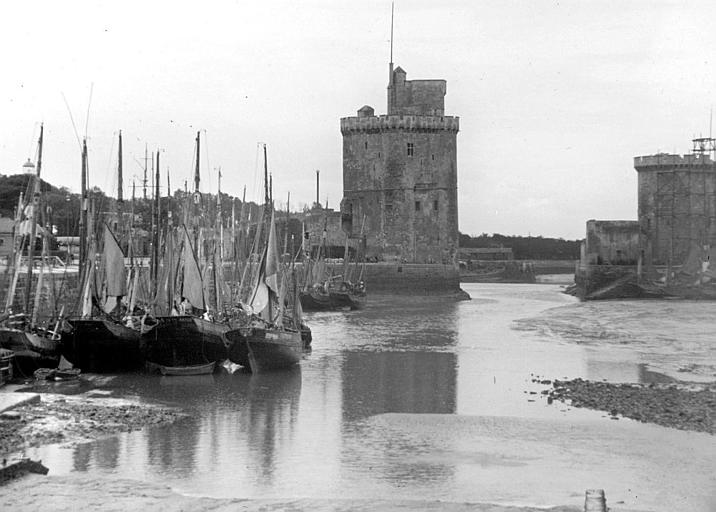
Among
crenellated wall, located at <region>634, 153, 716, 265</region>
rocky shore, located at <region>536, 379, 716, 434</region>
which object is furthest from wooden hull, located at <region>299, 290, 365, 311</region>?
rocky shore, located at <region>536, 379, 716, 434</region>

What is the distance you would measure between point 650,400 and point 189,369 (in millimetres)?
11676

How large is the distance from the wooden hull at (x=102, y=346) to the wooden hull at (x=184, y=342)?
16.3 inches

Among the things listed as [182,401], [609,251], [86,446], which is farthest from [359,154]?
[86,446]

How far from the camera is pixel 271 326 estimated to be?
2991 centimetres

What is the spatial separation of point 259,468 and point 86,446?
122 inches

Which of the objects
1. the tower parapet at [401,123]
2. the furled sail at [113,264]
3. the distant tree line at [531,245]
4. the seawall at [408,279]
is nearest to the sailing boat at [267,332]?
the furled sail at [113,264]

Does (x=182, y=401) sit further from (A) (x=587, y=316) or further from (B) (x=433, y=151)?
(B) (x=433, y=151)

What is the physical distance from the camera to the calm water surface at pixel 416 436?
52.8 ft

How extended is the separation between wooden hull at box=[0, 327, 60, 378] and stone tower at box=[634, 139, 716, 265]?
193 feet

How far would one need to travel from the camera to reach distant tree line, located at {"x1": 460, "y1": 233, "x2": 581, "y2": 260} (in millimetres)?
144125

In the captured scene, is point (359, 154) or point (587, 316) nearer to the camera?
point (587, 316)

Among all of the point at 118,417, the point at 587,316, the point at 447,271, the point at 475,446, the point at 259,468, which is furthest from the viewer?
the point at 447,271

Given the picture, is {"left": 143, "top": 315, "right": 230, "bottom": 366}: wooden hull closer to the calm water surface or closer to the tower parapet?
the calm water surface

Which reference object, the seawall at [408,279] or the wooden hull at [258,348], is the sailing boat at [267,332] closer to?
the wooden hull at [258,348]
